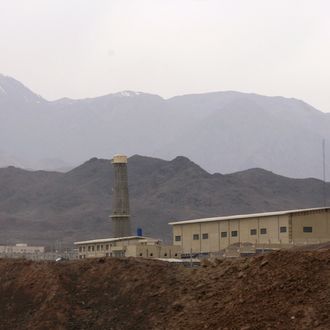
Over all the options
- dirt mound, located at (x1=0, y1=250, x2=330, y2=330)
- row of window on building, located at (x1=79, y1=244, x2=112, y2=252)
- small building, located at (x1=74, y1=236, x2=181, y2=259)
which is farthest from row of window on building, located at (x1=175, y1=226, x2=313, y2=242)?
dirt mound, located at (x1=0, y1=250, x2=330, y2=330)

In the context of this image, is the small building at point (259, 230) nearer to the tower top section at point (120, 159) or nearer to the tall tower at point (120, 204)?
the tall tower at point (120, 204)

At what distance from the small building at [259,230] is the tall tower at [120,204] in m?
19.6

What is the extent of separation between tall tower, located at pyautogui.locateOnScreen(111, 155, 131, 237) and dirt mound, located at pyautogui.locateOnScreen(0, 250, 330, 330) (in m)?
60.3

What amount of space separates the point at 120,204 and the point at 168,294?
2695 inches

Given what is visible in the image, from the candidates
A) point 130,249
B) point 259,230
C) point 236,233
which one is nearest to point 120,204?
point 130,249

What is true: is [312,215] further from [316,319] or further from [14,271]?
[316,319]

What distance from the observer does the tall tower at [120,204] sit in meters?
97.4

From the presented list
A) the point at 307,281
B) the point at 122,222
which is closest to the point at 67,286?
the point at 307,281

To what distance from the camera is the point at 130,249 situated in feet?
243

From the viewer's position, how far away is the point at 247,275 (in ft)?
97.5

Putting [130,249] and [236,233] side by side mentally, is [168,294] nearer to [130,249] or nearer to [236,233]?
[236,233]

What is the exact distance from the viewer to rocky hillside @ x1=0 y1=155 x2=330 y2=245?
519 ft

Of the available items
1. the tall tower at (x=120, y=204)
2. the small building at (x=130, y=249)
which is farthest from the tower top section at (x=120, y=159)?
the small building at (x=130, y=249)

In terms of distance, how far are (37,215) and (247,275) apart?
493ft
